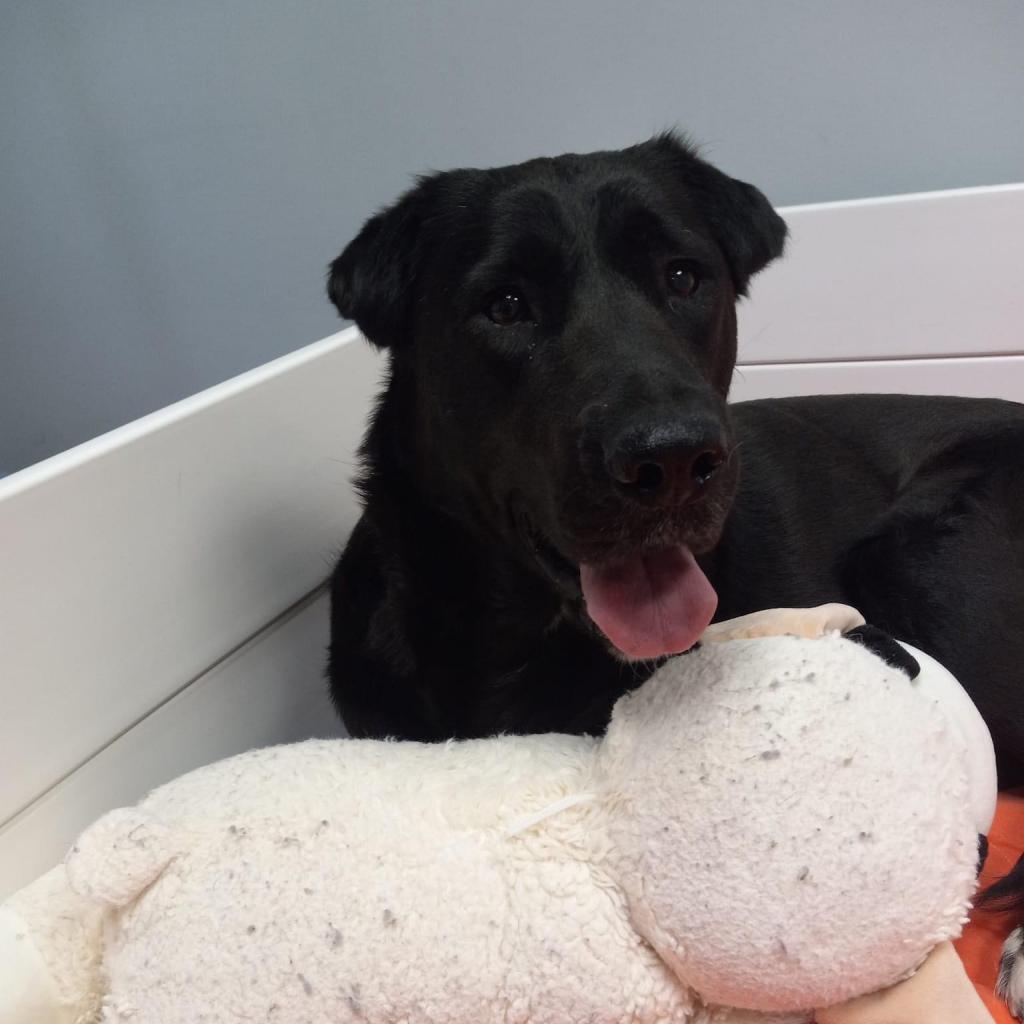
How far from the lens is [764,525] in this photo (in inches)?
46.2

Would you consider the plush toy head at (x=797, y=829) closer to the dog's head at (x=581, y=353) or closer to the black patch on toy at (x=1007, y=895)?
the dog's head at (x=581, y=353)

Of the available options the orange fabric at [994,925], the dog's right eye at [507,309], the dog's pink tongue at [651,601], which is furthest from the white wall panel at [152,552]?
the orange fabric at [994,925]

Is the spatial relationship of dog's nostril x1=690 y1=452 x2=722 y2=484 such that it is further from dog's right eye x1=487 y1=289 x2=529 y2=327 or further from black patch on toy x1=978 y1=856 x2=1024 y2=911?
black patch on toy x1=978 y1=856 x2=1024 y2=911

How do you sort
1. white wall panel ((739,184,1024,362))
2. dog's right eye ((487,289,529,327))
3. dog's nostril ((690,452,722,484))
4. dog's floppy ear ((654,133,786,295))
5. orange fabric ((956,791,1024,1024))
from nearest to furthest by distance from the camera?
dog's nostril ((690,452,722,484)) → orange fabric ((956,791,1024,1024)) → dog's right eye ((487,289,529,327)) → dog's floppy ear ((654,133,786,295)) → white wall panel ((739,184,1024,362))

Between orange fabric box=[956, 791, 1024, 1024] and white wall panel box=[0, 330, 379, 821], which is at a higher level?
white wall panel box=[0, 330, 379, 821]

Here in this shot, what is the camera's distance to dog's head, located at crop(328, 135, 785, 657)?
758mm

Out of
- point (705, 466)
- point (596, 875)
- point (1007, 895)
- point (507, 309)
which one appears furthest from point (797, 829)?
point (507, 309)

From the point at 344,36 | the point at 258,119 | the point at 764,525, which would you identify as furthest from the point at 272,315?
the point at 764,525

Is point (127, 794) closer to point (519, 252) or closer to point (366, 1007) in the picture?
point (366, 1007)

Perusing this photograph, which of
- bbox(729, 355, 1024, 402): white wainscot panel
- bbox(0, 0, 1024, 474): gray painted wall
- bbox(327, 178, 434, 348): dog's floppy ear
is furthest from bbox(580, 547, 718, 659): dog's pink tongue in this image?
bbox(0, 0, 1024, 474): gray painted wall

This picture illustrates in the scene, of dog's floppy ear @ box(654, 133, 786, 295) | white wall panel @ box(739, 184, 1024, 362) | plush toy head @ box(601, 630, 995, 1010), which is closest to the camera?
plush toy head @ box(601, 630, 995, 1010)

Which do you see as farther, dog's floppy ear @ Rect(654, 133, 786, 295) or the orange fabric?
dog's floppy ear @ Rect(654, 133, 786, 295)

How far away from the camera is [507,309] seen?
0.97 m

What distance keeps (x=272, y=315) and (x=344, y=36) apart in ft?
2.10
